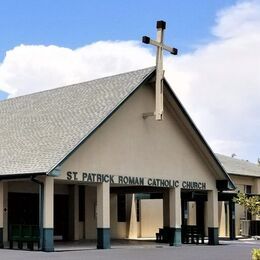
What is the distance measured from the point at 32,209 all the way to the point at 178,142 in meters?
7.17

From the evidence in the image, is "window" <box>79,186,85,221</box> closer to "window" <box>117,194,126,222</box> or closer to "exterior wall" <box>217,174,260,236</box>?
"window" <box>117,194,126,222</box>

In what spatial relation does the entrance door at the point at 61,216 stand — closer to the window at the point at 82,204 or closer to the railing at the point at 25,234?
the window at the point at 82,204

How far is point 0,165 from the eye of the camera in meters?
24.3

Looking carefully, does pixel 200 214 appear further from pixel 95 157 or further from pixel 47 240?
pixel 47 240

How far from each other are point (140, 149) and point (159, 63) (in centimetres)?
355

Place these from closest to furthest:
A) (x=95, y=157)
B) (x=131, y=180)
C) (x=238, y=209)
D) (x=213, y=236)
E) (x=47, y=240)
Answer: (x=47, y=240) < (x=95, y=157) < (x=131, y=180) < (x=213, y=236) < (x=238, y=209)

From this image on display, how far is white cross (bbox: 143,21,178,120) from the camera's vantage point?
26375mm

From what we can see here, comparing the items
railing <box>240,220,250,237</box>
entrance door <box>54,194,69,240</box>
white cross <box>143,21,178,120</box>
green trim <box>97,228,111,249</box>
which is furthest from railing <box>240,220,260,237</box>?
green trim <box>97,228,111,249</box>

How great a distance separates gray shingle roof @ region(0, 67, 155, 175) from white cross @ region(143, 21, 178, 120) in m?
0.41

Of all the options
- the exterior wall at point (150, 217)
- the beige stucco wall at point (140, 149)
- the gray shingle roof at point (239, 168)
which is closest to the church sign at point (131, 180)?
the beige stucco wall at point (140, 149)

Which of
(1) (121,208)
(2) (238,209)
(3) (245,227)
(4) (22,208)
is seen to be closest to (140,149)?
(4) (22,208)

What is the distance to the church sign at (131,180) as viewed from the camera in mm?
23969

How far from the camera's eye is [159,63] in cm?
2692

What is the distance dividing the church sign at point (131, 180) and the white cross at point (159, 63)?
2.68 metres
